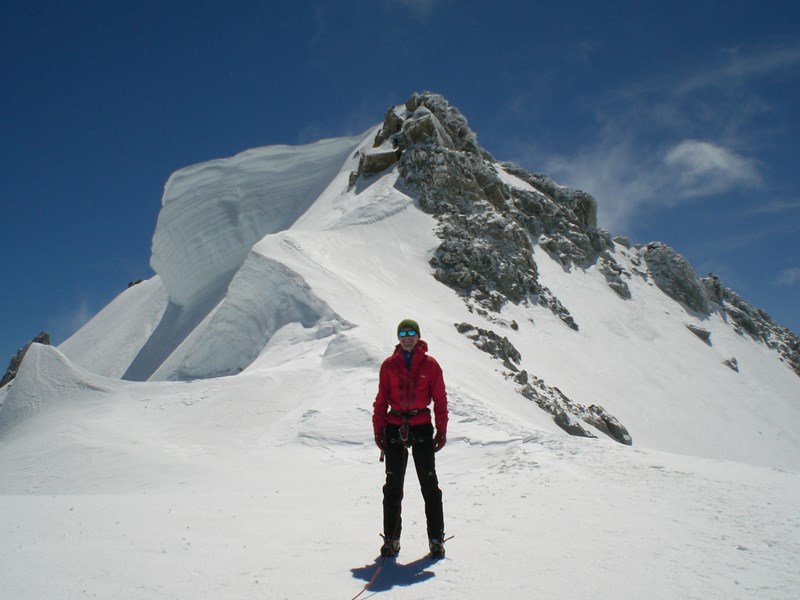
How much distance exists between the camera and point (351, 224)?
84.9 ft

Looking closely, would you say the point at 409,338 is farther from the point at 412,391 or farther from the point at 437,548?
the point at 437,548

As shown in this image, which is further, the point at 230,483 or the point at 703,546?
the point at 230,483

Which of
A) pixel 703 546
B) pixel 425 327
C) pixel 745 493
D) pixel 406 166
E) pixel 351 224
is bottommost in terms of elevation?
pixel 703 546

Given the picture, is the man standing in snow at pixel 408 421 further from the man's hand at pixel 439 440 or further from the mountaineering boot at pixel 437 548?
the mountaineering boot at pixel 437 548

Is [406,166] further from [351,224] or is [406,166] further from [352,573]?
[352,573]

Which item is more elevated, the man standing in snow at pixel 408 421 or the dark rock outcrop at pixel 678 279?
the dark rock outcrop at pixel 678 279

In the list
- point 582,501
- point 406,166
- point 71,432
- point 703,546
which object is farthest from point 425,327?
point 406,166

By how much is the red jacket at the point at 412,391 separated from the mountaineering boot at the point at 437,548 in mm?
710

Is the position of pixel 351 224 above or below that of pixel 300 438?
above

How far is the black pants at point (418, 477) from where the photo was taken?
3.80 m

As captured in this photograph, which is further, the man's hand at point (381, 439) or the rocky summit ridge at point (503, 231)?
the rocky summit ridge at point (503, 231)

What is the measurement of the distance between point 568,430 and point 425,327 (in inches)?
187

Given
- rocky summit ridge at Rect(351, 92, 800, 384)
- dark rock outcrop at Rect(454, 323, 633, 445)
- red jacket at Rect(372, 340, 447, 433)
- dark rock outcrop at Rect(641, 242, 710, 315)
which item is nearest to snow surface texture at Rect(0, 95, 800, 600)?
dark rock outcrop at Rect(454, 323, 633, 445)

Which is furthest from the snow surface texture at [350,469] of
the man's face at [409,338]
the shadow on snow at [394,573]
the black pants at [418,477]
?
the man's face at [409,338]
